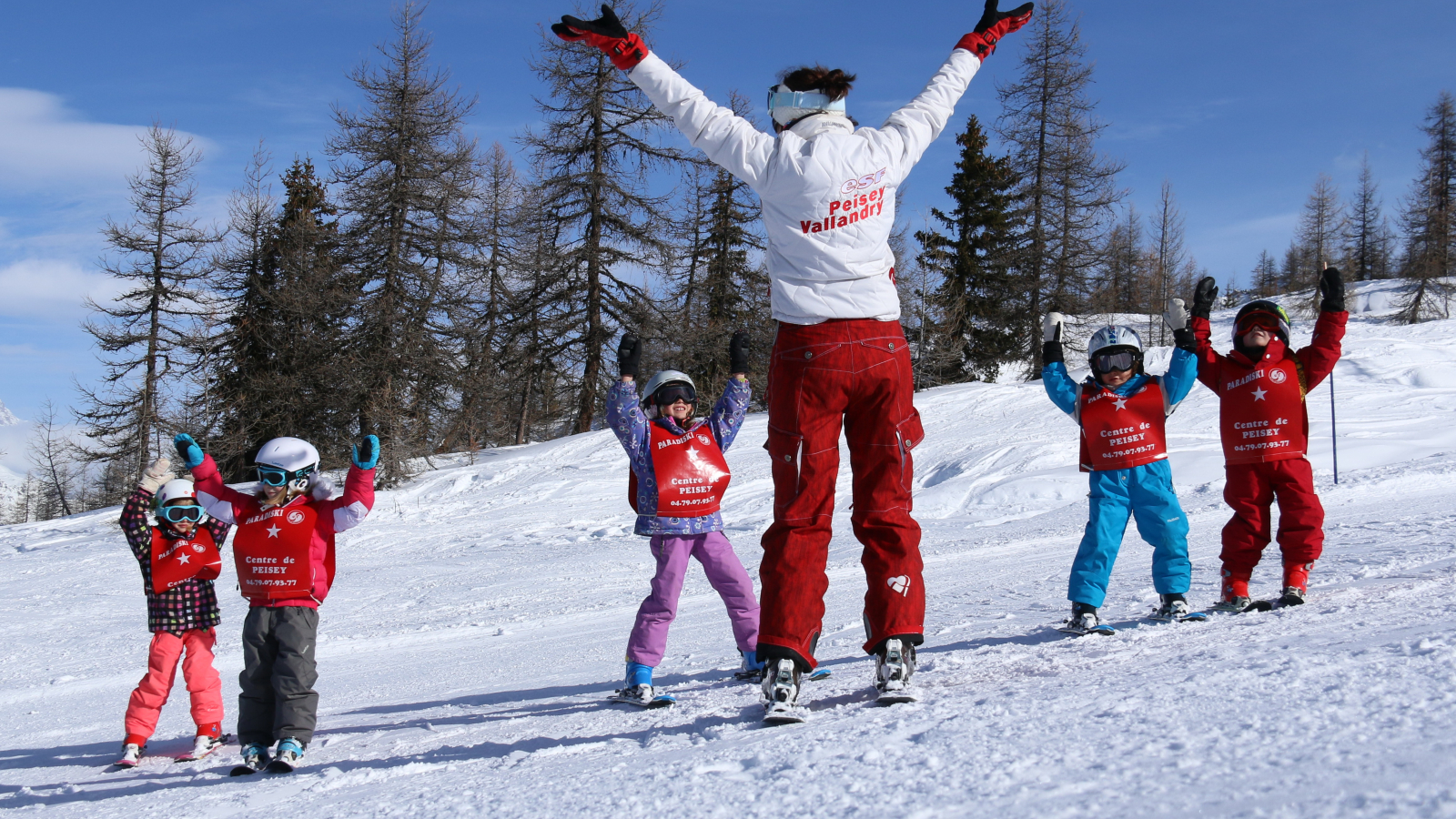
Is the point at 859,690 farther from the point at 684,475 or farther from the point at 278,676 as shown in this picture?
the point at 278,676

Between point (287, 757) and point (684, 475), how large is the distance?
2075mm

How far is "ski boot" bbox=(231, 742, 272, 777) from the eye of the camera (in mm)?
3684

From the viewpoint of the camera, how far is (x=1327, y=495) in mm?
9617

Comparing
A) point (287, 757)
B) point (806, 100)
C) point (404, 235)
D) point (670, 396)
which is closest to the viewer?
point (806, 100)

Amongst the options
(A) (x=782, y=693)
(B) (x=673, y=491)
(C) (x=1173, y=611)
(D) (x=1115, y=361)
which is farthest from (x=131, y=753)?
(D) (x=1115, y=361)

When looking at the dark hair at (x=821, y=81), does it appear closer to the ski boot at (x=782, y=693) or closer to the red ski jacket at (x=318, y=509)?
the ski boot at (x=782, y=693)

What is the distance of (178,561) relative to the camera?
15.7 feet

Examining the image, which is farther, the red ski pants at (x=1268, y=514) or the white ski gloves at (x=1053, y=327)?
the white ski gloves at (x=1053, y=327)

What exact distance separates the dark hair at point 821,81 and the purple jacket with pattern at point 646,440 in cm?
154

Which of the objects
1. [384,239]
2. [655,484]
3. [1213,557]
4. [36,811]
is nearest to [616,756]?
[655,484]

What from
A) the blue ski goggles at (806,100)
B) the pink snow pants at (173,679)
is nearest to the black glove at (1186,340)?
the blue ski goggles at (806,100)

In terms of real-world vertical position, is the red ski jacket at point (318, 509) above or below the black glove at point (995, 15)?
below

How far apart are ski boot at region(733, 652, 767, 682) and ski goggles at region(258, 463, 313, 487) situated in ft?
7.62

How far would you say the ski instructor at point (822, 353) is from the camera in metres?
3.05
